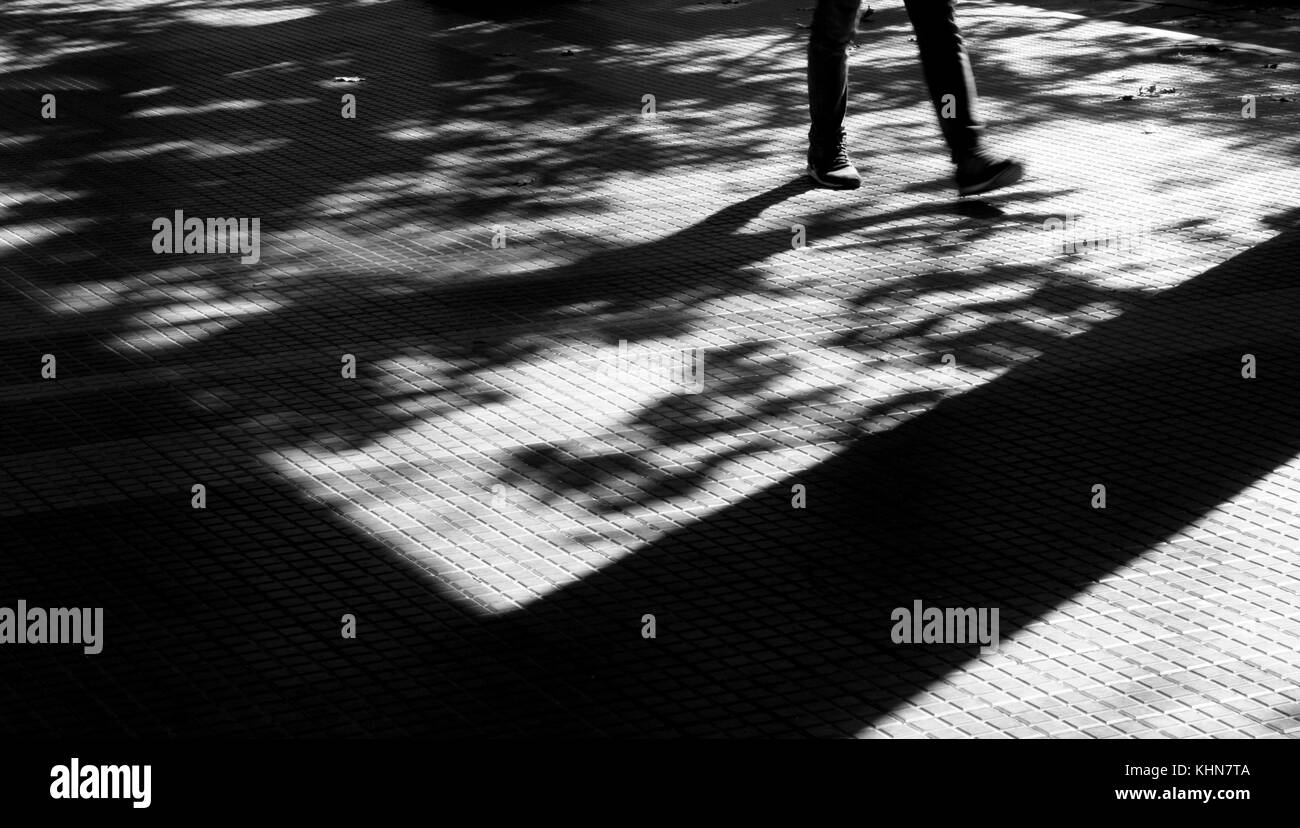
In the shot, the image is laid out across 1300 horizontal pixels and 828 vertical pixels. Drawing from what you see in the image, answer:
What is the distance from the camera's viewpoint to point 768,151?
29.6 ft

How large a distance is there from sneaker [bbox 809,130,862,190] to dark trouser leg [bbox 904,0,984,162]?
65 cm

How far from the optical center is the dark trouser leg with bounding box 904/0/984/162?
7.61 metres

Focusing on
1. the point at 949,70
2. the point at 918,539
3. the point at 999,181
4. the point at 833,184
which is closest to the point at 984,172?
the point at 999,181

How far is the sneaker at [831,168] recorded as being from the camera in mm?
8195

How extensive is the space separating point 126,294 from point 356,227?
3.93ft

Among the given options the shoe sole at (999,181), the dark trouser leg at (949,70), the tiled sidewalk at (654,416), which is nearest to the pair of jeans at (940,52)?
the dark trouser leg at (949,70)

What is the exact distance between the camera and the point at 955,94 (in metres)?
7.64

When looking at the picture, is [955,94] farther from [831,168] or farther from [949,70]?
[831,168]

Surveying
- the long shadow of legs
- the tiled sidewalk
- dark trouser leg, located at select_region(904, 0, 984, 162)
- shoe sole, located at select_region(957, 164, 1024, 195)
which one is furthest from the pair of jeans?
the long shadow of legs

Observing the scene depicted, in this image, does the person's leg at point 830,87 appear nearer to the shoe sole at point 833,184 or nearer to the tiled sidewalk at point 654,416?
the shoe sole at point 833,184

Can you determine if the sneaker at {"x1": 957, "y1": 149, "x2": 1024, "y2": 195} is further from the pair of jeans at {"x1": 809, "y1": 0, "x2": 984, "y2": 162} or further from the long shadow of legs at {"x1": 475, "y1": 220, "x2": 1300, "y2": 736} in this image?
the long shadow of legs at {"x1": 475, "y1": 220, "x2": 1300, "y2": 736}

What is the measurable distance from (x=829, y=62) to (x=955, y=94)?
2.13ft
